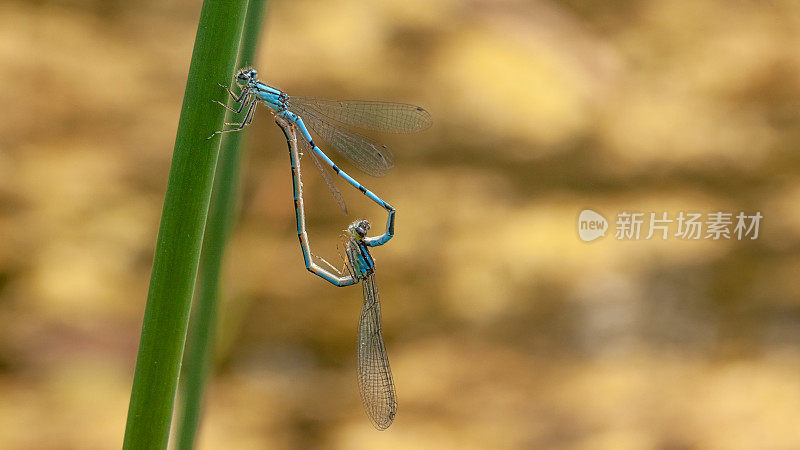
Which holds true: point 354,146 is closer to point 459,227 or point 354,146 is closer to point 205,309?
point 205,309

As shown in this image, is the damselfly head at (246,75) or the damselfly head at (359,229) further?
the damselfly head at (359,229)

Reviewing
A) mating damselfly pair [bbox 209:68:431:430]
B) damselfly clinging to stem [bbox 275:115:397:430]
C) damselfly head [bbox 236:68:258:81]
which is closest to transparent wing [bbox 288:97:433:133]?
mating damselfly pair [bbox 209:68:431:430]

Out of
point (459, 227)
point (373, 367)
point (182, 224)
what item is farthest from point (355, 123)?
point (459, 227)

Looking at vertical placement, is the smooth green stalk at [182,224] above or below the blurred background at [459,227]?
below

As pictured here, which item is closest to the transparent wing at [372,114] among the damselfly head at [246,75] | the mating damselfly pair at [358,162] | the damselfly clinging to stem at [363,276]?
the mating damselfly pair at [358,162]

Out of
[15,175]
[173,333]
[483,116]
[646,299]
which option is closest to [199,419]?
[173,333]

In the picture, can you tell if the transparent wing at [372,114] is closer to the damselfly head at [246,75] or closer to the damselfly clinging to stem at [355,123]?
the damselfly clinging to stem at [355,123]
